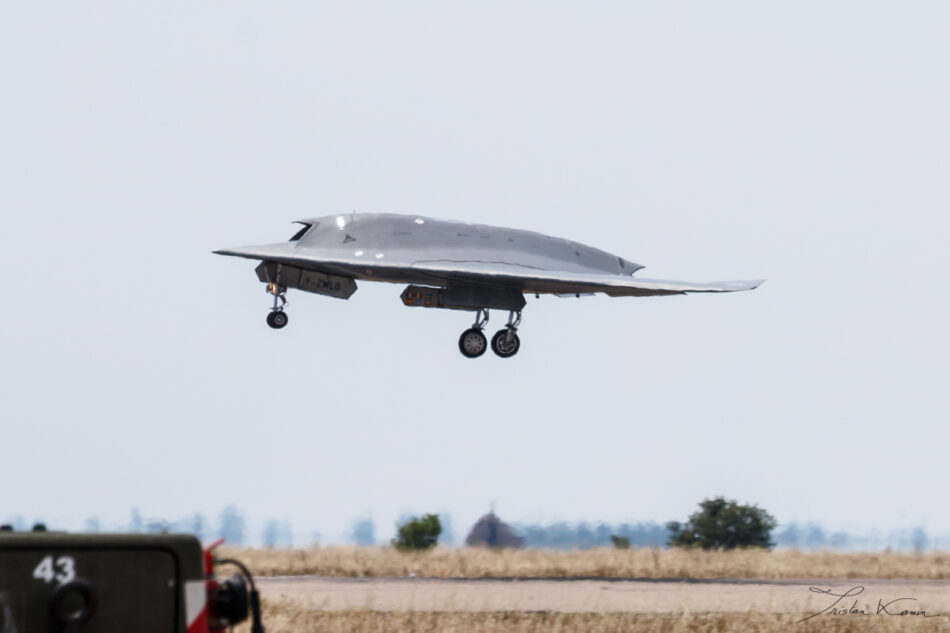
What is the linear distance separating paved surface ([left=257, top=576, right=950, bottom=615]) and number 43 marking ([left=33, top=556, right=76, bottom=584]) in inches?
520

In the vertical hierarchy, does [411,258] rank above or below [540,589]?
above

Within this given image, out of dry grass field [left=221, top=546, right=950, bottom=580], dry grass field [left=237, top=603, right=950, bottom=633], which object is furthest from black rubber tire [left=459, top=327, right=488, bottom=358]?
dry grass field [left=237, top=603, right=950, bottom=633]

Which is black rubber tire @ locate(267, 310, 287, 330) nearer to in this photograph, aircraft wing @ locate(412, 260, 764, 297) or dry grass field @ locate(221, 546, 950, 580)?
aircraft wing @ locate(412, 260, 764, 297)

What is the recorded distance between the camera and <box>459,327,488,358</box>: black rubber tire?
37906mm

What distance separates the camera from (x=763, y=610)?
20.7 metres

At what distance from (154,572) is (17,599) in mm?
740

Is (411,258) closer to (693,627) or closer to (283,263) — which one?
(283,263)

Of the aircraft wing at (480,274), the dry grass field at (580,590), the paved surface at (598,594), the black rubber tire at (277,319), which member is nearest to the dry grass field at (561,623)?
the dry grass field at (580,590)

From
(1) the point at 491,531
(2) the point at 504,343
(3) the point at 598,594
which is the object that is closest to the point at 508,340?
(2) the point at 504,343

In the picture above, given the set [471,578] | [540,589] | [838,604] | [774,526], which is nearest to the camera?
[838,604]

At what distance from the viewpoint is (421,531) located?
39469 mm

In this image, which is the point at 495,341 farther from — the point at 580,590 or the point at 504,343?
the point at 580,590

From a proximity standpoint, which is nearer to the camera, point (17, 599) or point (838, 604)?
point (17, 599)

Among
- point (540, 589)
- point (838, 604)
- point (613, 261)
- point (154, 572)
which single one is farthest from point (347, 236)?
point (154, 572)
